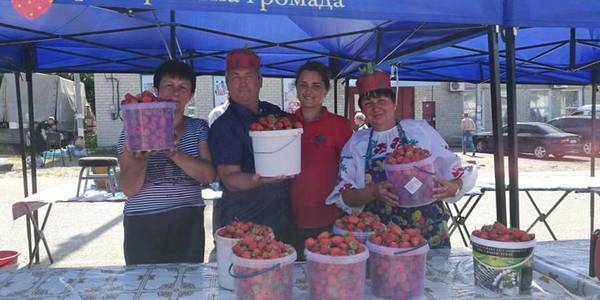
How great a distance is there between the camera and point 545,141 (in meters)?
14.9

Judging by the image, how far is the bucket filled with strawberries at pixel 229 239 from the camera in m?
1.70

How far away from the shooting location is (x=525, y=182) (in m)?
5.98

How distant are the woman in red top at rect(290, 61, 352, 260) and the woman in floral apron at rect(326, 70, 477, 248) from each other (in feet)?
0.35

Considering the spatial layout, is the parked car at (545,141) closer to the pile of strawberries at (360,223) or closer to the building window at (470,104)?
the building window at (470,104)

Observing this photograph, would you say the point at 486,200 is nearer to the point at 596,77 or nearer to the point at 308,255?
the point at 596,77

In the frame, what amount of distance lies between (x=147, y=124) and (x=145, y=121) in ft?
0.04

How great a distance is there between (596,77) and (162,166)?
6.16m

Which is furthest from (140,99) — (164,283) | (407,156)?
(407,156)

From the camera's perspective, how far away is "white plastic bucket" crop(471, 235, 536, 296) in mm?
1695

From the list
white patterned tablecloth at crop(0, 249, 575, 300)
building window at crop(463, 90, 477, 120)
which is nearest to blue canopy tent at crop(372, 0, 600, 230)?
white patterned tablecloth at crop(0, 249, 575, 300)

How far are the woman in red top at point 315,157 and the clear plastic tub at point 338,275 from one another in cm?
87

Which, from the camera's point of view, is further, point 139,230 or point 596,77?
point 596,77

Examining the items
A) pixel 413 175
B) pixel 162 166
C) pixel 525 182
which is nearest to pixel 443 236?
pixel 413 175

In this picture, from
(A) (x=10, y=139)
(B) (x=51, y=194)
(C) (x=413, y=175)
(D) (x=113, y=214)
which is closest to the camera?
(C) (x=413, y=175)
